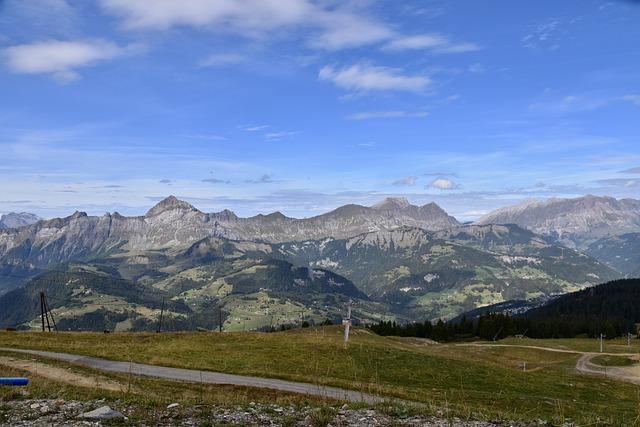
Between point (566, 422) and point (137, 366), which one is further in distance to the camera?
point (137, 366)

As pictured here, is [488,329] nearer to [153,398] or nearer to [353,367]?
[353,367]

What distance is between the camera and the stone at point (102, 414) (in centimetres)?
1475

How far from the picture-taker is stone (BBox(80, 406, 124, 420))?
14747 mm

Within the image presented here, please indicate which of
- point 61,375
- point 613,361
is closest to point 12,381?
point 61,375

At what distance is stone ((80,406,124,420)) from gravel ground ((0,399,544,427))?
0.22m

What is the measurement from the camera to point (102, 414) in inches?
592

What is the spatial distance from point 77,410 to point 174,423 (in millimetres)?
3843

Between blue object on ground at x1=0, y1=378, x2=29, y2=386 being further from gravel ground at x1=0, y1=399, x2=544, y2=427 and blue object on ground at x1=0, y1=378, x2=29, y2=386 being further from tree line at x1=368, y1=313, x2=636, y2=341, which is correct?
tree line at x1=368, y1=313, x2=636, y2=341

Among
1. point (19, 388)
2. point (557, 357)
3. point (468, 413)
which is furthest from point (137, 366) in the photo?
point (557, 357)

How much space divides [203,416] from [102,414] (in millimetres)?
3070

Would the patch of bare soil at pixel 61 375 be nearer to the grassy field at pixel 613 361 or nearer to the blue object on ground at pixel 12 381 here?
the blue object on ground at pixel 12 381

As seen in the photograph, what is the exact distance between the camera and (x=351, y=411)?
17062mm

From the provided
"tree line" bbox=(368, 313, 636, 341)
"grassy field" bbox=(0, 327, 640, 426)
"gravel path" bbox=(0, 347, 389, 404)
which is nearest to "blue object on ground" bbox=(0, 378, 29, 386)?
"gravel path" bbox=(0, 347, 389, 404)

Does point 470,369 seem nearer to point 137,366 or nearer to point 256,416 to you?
point 137,366
